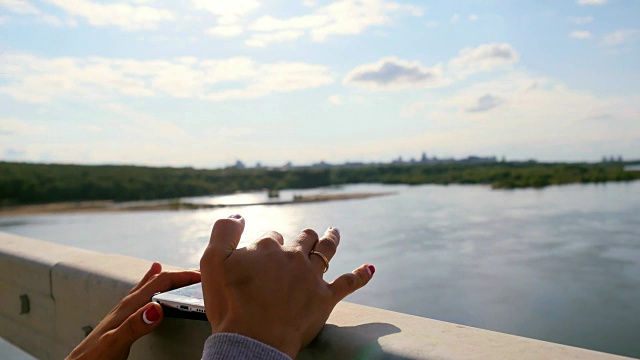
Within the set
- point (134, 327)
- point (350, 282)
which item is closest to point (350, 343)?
point (350, 282)

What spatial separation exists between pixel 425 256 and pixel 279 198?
92.3 inches

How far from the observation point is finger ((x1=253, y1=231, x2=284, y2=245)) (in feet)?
2.74

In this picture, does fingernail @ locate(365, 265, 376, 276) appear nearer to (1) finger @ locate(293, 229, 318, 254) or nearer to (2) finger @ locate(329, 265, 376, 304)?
(2) finger @ locate(329, 265, 376, 304)

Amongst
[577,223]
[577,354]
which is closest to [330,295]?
[577,354]

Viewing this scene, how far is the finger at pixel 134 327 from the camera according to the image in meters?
0.99

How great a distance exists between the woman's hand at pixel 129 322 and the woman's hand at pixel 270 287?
25 cm

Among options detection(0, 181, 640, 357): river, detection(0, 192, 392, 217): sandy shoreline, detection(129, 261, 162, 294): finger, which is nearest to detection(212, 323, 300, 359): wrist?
detection(0, 181, 640, 357): river

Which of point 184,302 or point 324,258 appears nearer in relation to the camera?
point 324,258

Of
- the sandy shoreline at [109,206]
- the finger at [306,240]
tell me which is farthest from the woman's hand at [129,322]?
the sandy shoreline at [109,206]

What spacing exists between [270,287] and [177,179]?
5.98m

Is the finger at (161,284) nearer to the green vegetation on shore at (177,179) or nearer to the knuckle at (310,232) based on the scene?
the knuckle at (310,232)

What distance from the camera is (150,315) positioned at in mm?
1007

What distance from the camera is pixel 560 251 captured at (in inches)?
139

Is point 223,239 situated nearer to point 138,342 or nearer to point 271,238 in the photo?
point 271,238
